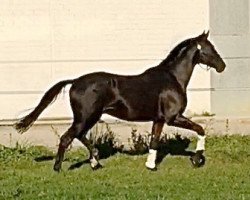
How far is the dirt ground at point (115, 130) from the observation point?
50.1 feet

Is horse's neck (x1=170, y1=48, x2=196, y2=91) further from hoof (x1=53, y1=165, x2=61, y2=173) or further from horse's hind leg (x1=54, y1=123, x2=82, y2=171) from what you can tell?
hoof (x1=53, y1=165, x2=61, y2=173)

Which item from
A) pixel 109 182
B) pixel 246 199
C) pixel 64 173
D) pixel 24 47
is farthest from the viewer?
pixel 24 47

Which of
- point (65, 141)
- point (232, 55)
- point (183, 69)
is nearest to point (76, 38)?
point (232, 55)

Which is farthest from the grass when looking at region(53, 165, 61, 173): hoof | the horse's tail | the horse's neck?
the horse's neck

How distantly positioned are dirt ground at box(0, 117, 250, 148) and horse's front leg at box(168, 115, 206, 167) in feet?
7.67

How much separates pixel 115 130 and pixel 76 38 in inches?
68.0

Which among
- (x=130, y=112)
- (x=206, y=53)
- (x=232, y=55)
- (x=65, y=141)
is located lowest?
(x=65, y=141)

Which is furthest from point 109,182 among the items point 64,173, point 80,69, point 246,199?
point 80,69

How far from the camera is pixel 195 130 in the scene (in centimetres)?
1291

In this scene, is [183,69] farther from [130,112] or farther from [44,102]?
[44,102]

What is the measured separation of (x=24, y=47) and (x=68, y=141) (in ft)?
12.3

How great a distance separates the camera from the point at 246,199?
34.6 ft

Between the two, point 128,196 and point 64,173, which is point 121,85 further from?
point 128,196

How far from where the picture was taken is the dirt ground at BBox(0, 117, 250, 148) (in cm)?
1526
